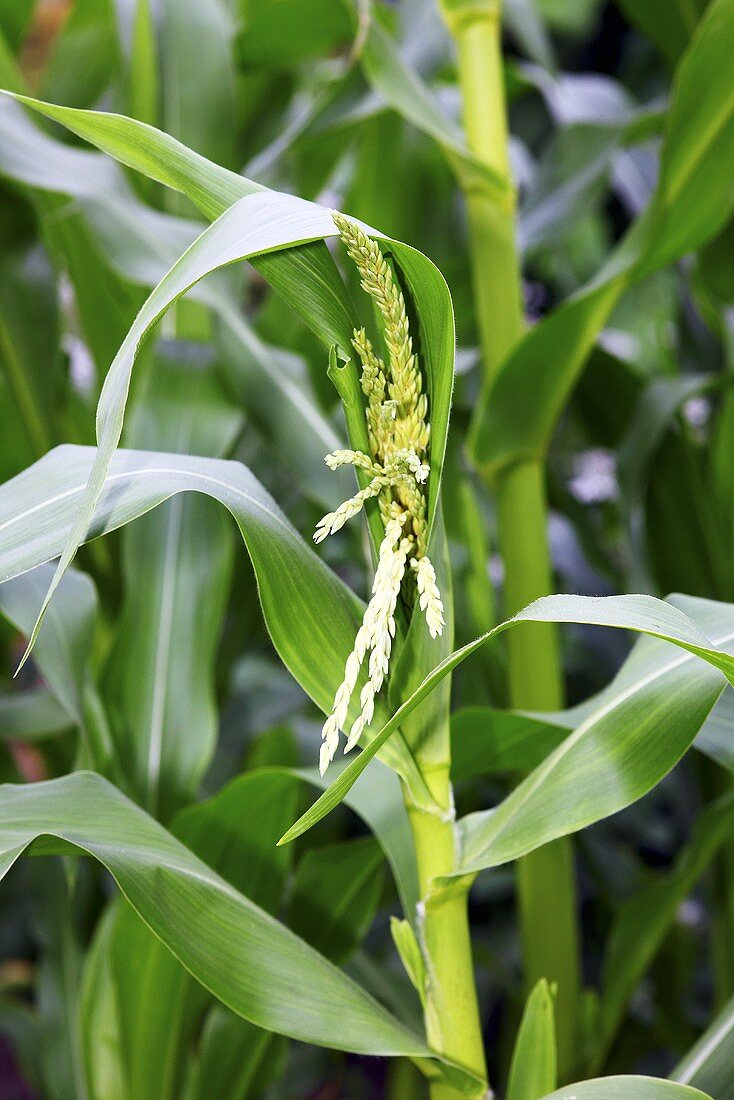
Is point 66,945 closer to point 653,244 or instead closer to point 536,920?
point 536,920

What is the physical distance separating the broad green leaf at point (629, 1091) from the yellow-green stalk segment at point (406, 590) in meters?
0.05

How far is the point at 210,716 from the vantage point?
1.81 ft

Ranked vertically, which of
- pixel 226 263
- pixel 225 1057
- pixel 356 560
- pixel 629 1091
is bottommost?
pixel 225 1057

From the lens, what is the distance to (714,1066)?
0.42m

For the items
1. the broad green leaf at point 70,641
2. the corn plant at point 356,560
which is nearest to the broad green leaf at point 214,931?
the corn plant at point 356,560

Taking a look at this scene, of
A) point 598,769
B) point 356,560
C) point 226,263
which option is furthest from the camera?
point 356,560

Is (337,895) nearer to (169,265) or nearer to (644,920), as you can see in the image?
(644,920)

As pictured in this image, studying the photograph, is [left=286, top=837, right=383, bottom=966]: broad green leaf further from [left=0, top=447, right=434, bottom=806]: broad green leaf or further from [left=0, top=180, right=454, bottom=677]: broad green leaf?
[left=0, top=180, right=454, bottom=677]: broad green leaf

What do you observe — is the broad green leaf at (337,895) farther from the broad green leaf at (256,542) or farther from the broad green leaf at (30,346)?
the broad green leaf at (30,346)

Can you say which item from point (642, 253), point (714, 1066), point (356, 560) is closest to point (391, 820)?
point (714, 1066)

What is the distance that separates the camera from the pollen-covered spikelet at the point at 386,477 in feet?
0.81

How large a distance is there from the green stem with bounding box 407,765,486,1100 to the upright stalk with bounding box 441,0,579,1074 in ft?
0.76

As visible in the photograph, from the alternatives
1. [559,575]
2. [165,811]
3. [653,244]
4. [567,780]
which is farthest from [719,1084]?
[559,575]

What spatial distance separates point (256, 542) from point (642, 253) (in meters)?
0.33
